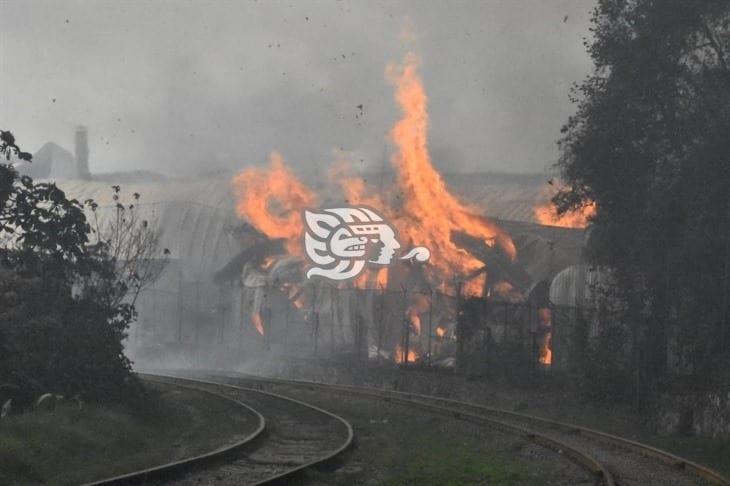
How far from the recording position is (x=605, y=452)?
21.0 m

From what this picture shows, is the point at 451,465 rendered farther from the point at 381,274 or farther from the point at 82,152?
the point at 82,152

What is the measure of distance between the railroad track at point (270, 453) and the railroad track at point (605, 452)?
4239mm

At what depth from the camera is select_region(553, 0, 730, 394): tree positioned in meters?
32.3

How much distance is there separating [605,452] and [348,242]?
154 ft

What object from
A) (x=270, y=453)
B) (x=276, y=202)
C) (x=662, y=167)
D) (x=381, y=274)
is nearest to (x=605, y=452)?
(x=270, y=453)

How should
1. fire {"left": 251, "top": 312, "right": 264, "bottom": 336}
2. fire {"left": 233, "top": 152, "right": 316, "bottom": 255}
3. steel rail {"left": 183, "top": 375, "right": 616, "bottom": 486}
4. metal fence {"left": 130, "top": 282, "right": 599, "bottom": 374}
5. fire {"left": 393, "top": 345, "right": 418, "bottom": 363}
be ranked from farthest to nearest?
fire {"left": 233, "top": 152, "right": 316, "bottom": 255} → fire {"left": 251, "top": 312, "right": 264, "bottom": 336} → fire {"left": 393, "top": 345, "right": 418, "bottom": 363} → metal fence {"left": 130, "top": 282, "right": 599, "bottom": 374} → steel rail {"left": 183, "top": 375, "right": 616, "bottom": 486}

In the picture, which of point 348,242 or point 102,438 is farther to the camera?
point 348,242

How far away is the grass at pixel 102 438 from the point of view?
1522 cm

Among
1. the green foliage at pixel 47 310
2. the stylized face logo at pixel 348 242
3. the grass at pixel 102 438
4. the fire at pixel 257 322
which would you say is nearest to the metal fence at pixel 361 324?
the fire at pixel 257 322

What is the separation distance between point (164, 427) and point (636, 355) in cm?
1673

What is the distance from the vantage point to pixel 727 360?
30766mm

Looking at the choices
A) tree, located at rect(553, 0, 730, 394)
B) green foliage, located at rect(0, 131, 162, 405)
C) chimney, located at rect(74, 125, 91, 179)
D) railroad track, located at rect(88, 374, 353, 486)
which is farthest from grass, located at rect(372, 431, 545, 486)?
chimney, located at rect(74, 125, 91, 179)

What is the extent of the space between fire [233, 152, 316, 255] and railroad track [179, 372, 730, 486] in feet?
147

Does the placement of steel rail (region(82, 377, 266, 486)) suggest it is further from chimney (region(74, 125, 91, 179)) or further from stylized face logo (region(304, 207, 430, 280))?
chimney (region(74, 125, 91, 179))
